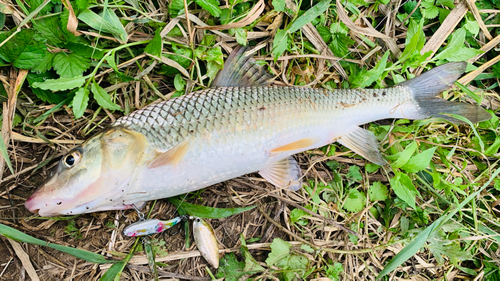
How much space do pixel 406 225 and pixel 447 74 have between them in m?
1.32

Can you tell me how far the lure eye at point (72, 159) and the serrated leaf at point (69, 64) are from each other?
0.60 metres

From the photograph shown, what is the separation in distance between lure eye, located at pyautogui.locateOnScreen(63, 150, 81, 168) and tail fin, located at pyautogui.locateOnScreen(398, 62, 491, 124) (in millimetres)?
2521

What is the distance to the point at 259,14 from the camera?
2400mm

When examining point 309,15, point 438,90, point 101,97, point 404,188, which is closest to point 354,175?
point 404,188

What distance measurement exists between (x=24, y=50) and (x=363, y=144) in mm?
2626

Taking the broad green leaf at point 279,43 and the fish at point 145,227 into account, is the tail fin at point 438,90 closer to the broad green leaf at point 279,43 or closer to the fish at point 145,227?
the broad green leaf at point 279,43

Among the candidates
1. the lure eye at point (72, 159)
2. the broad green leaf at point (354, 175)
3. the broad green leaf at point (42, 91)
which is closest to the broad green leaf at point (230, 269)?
the broad green leaf at point (354, 175)

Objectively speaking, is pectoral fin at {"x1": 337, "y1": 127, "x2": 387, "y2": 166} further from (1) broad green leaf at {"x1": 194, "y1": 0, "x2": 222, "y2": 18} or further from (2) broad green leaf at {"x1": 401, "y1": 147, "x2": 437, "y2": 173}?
(1) broad green leaf at {"x1": 194, "y1": 0, "x2": 222, "y2": 18}

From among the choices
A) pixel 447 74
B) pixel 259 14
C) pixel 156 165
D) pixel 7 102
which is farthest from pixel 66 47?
pixel 447 74

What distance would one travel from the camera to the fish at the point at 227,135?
6.25 feet

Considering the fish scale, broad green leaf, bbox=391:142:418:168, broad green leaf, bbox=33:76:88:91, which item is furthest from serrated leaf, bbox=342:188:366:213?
broad green leaf, bbox=33:76:88:91

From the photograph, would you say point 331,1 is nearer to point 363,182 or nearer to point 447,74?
point 447,74

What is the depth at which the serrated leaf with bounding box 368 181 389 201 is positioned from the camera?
2.52 metres

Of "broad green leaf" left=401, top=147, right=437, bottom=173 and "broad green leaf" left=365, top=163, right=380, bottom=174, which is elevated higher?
"broad green leaf" left=401, top=147, right=437, bottom=173
